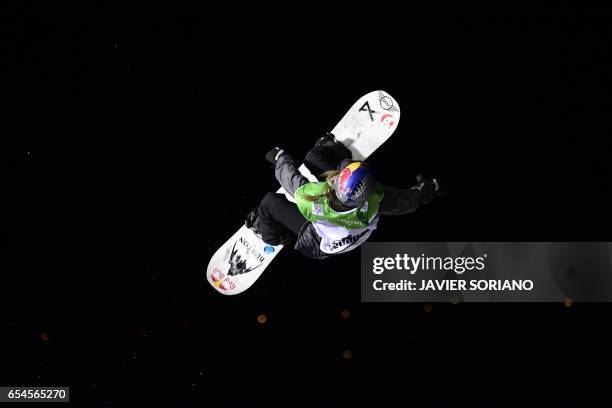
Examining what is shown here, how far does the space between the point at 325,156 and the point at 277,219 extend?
0.63 meters

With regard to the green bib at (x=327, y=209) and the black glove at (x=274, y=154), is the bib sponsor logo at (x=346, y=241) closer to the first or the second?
the green bib at (x=327, y=209)

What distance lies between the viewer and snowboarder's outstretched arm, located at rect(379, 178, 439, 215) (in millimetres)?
5195

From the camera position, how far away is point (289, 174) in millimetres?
5188

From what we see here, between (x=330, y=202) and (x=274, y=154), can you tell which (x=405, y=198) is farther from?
(x=274, y=154)

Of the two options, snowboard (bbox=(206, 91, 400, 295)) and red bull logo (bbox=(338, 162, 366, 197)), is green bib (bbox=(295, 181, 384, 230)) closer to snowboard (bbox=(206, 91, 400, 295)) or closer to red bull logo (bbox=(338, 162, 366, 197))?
red bull logo (bbox=(338, 162, 366, 197))

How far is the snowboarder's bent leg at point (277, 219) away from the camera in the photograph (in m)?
5.49

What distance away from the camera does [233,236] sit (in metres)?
6.33

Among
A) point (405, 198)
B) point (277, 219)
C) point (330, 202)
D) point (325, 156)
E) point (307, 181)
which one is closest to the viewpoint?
point (330, 202)

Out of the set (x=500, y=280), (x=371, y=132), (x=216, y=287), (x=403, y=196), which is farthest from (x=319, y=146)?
(x=500, y=280)

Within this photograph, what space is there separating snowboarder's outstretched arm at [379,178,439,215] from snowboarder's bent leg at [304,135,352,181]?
2.20 feet

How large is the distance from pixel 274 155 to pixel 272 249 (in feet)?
3.60

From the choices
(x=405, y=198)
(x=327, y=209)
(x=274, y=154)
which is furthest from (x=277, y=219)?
(x=405, y=198)

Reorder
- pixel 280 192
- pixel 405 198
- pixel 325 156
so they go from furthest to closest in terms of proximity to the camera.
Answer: pixel 280 192, pixel 325 156, pixel 405 198

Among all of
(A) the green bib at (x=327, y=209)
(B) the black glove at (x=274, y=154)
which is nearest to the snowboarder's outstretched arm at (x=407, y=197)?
→ (A) the green bib at (x=327, y=209)
